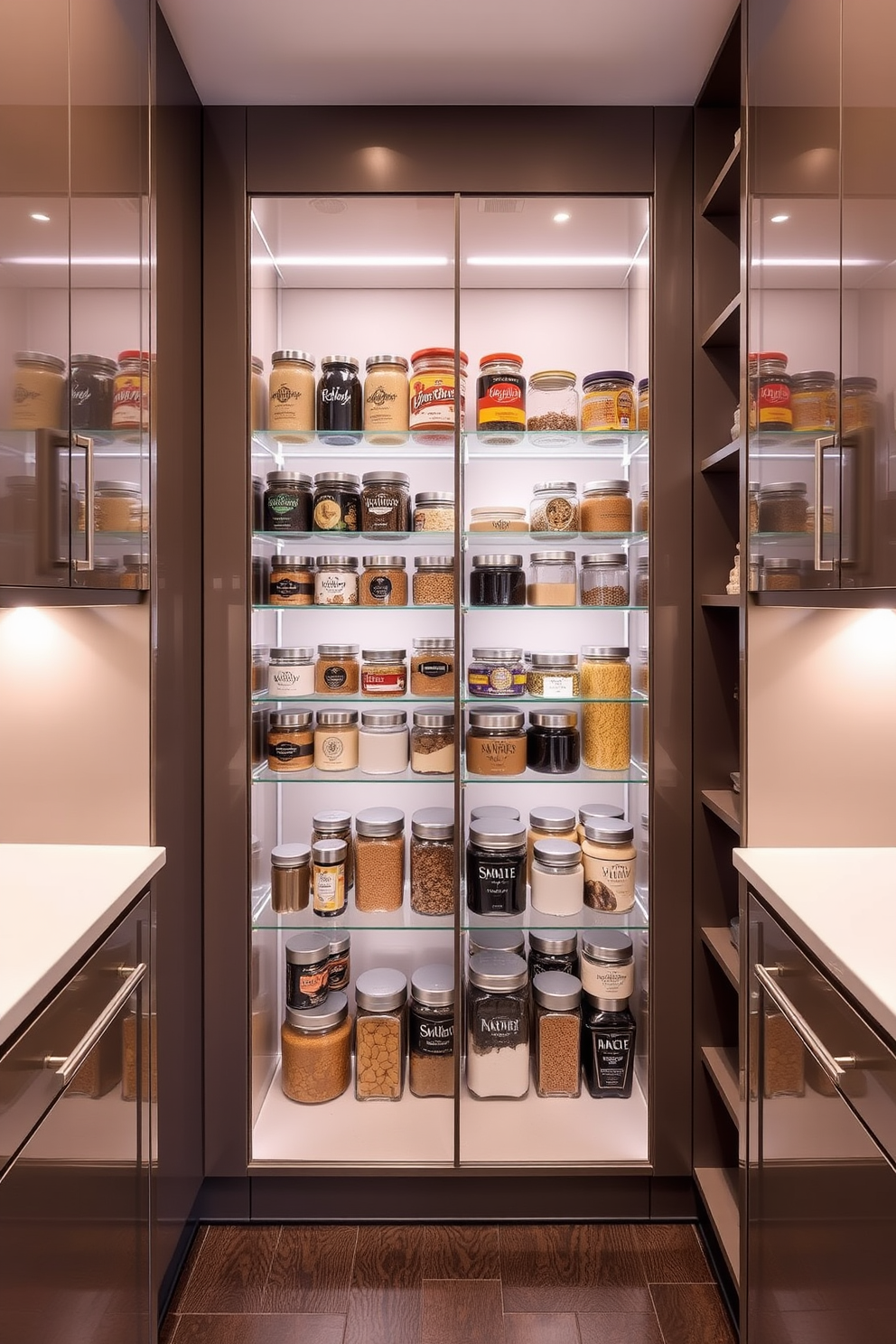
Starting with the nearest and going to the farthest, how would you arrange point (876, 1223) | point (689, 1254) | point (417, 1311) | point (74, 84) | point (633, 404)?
point (876, 1223) → point (74, 84) → point (417, 1311) → point (689, 1254) → point (633, 404)

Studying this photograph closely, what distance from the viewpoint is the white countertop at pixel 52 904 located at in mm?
976

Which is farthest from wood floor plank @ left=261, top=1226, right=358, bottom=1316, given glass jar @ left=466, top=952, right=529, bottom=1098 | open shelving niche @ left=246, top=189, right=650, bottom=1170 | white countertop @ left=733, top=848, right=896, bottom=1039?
white countertop @ left=733, top=848, right=896, bottom=1039

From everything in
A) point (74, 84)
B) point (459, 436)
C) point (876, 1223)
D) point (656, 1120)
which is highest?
point (74, 84)

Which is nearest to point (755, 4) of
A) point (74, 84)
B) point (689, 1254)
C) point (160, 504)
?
point (74, 84)

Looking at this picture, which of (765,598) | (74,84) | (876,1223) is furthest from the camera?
(765,598)

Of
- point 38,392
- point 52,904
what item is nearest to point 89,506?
point 38,392

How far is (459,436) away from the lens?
1776 millimetres

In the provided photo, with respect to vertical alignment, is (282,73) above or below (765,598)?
above

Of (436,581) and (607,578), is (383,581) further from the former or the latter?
(607,578)

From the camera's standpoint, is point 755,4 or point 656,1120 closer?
point 755,4

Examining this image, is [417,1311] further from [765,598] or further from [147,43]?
[147,43]

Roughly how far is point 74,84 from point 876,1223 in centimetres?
189

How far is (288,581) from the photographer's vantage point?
183 cm

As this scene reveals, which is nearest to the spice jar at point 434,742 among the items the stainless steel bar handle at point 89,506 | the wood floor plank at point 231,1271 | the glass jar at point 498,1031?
the glass jar at point 498,1031
